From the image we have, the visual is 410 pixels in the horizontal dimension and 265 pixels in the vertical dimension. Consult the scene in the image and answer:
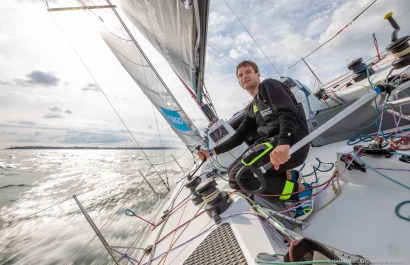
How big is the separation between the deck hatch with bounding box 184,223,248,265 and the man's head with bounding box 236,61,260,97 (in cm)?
120

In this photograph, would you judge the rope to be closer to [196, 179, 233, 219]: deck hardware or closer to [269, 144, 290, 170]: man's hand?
[196, 179, 233, 219]: deck hardware

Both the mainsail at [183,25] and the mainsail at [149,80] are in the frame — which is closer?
the mainsail at [183,25]

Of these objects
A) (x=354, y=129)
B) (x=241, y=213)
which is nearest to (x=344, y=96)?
(x=354, y=129)

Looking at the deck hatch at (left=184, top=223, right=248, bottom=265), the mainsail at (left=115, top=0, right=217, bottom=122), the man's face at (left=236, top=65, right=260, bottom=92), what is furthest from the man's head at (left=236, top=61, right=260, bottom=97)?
the deck hatch at (left=184, top=223, right=248, bottom=265)

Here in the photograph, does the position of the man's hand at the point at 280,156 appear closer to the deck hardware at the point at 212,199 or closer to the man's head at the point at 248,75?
the deck hardware at the point at 212,199

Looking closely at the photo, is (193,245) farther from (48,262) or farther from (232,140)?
(48,262)

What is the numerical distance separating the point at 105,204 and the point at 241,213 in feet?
18.5

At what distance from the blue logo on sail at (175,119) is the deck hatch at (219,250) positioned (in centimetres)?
436

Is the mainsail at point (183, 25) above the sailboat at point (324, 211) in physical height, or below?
above

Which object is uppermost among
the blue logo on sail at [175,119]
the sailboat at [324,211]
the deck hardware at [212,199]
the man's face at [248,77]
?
the blue logo on sail at [175,119]

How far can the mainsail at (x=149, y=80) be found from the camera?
4.51 metres

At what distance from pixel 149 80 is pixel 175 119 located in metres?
1.26

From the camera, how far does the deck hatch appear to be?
37.9 inches

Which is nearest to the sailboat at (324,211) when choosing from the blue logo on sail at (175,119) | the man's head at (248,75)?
the man's head at (248,75)
